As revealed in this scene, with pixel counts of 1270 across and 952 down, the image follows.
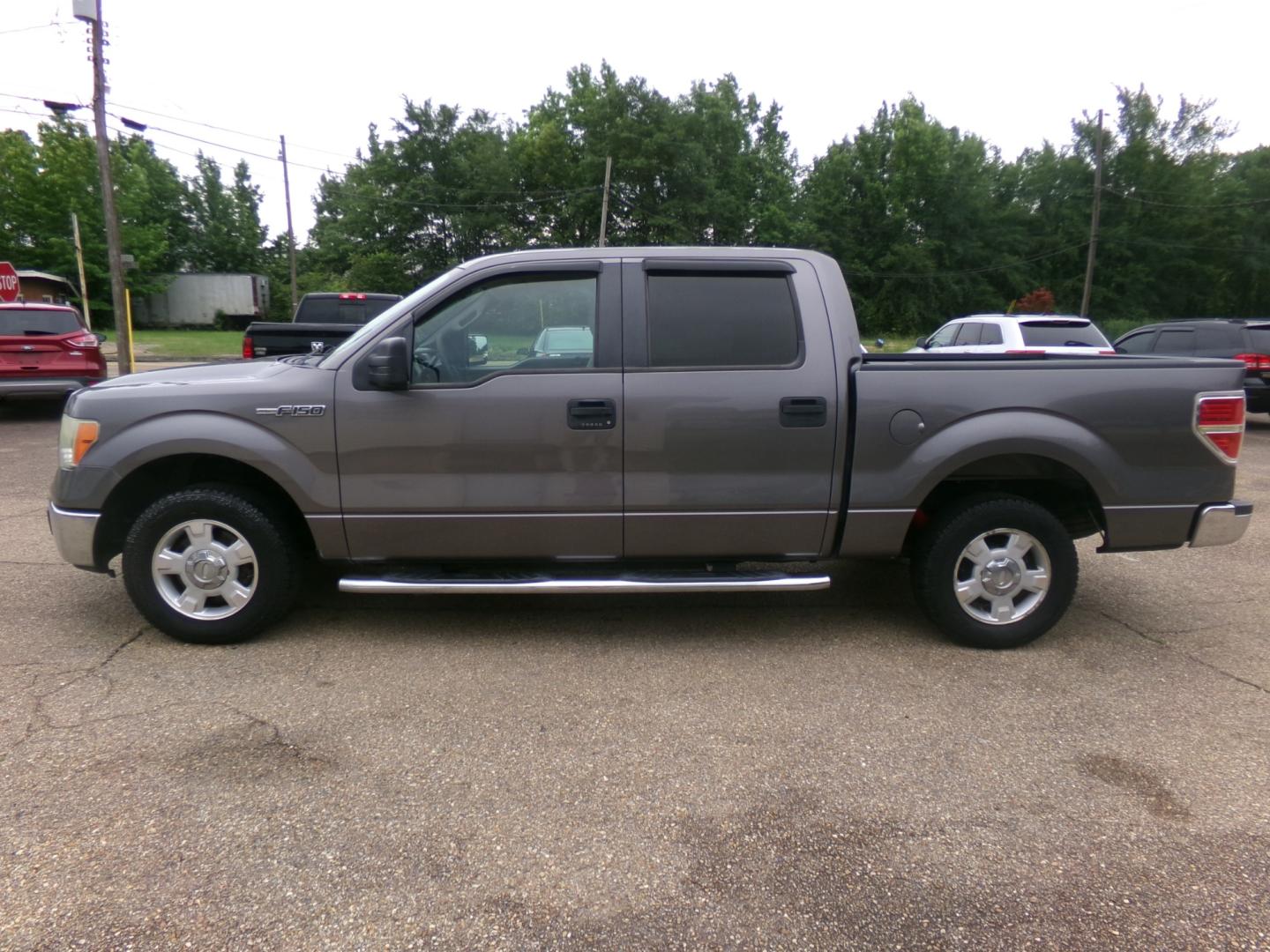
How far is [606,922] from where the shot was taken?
2.34 metres

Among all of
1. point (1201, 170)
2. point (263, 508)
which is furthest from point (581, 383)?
point (1201, 170)

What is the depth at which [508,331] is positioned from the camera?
4.23 m

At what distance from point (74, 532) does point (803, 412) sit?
3.56m

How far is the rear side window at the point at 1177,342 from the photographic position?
507 inches

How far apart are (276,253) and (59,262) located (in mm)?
31356

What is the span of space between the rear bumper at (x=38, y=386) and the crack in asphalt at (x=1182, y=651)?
40.3 feet

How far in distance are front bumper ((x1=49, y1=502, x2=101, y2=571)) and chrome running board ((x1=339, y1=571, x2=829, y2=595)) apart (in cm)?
123

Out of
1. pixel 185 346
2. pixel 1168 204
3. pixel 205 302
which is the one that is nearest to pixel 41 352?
pixel 185 346

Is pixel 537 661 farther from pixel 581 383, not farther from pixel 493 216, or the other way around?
pixel 493 216

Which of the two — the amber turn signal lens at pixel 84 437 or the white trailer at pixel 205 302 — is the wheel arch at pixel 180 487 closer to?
the amber turn signal lens at pixel 84 437

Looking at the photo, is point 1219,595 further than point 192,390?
Yes

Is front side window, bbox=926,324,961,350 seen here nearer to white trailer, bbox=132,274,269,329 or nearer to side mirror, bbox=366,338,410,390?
side mirror, bbox=366,338,410,390

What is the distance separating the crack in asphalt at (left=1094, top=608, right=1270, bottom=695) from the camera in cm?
398

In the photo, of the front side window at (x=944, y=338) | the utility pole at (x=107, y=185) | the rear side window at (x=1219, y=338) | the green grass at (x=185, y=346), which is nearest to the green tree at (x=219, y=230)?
the green grass at (x=185, y=346)
